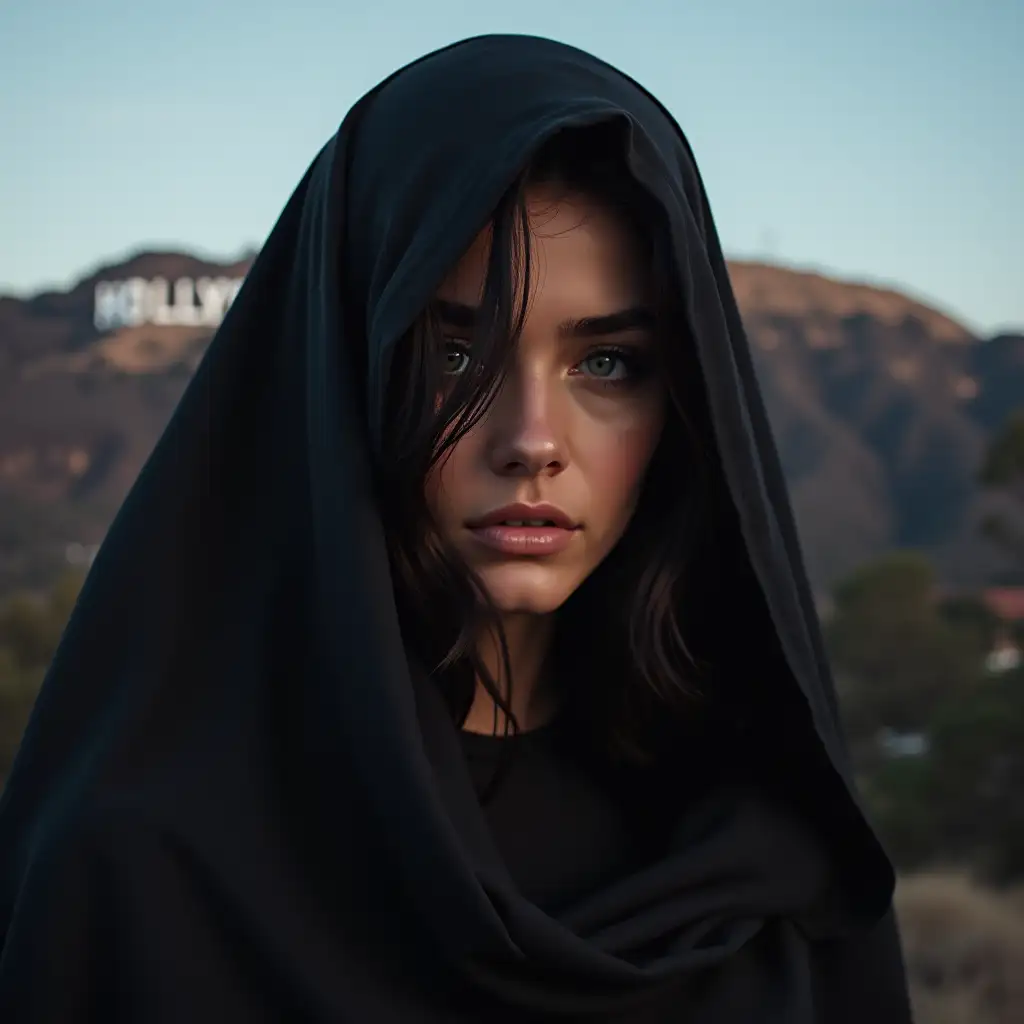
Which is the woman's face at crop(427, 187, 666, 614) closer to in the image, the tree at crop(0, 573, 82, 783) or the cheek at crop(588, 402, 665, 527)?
the cheek at crop(588, 402, 665, 527)

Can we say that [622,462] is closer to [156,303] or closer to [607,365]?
[607,365]

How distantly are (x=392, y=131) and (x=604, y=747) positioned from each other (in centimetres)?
70

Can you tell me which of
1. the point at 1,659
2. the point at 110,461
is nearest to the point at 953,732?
the point at 1,659

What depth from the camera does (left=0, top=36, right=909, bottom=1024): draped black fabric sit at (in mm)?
1215

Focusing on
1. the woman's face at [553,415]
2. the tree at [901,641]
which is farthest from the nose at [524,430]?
the tree at [901,641]

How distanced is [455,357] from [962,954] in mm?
6120

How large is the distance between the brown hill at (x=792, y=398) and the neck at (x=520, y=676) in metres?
28.1

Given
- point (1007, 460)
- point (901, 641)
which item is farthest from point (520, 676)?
point (901, 641)

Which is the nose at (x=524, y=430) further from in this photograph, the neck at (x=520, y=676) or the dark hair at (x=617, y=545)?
the neck at (x=520, y=676)

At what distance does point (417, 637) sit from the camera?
136 centimetres

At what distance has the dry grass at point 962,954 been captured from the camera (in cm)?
582

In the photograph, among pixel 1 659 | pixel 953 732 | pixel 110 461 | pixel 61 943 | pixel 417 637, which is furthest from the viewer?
pixel 110 461

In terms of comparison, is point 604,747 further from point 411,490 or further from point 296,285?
point 296,285

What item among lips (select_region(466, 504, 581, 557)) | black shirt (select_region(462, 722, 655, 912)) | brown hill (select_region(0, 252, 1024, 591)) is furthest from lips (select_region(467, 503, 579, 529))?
brown hill (select_region(0, 252, 1024, 591))
